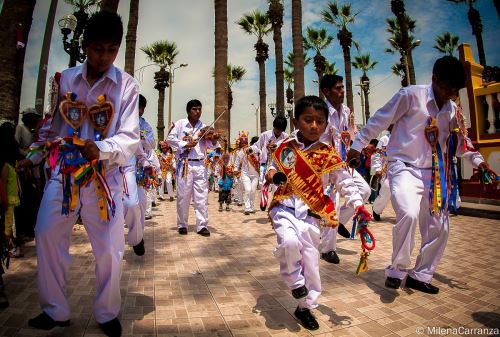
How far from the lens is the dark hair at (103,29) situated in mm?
2441

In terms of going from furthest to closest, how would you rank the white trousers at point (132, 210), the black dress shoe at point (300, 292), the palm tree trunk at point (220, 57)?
the palm tree trunk at point (220, 57)
the white trousers at point (132, 210)
the black dress shoe at point (300, 292)

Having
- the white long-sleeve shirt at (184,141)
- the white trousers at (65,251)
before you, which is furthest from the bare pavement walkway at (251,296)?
the white long-sleeve shirt at (184,141)

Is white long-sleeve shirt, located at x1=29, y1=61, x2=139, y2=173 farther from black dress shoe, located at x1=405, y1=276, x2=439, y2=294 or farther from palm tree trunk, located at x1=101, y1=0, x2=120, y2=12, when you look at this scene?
palm tree trunk, located at x1=101, y1=0, x2=120, y2=12

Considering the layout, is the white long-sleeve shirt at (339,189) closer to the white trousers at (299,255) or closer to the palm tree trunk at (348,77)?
the white trousers at (299,255)

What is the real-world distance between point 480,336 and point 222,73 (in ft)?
32.4

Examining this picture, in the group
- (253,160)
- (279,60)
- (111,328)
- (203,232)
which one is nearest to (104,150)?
(111,328)

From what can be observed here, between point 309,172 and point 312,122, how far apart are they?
480mm

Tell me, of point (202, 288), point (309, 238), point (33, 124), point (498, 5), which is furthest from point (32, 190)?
point (498, 5)

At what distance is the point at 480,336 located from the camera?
2.56 m

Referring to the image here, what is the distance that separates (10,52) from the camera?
20.7ft

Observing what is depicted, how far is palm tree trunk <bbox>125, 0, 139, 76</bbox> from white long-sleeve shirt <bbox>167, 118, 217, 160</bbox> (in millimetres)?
5615

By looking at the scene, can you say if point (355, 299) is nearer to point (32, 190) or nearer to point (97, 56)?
point (97, 56)

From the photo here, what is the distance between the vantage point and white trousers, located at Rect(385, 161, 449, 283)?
341 cm

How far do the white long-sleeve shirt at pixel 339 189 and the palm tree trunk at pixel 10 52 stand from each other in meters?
6.02
